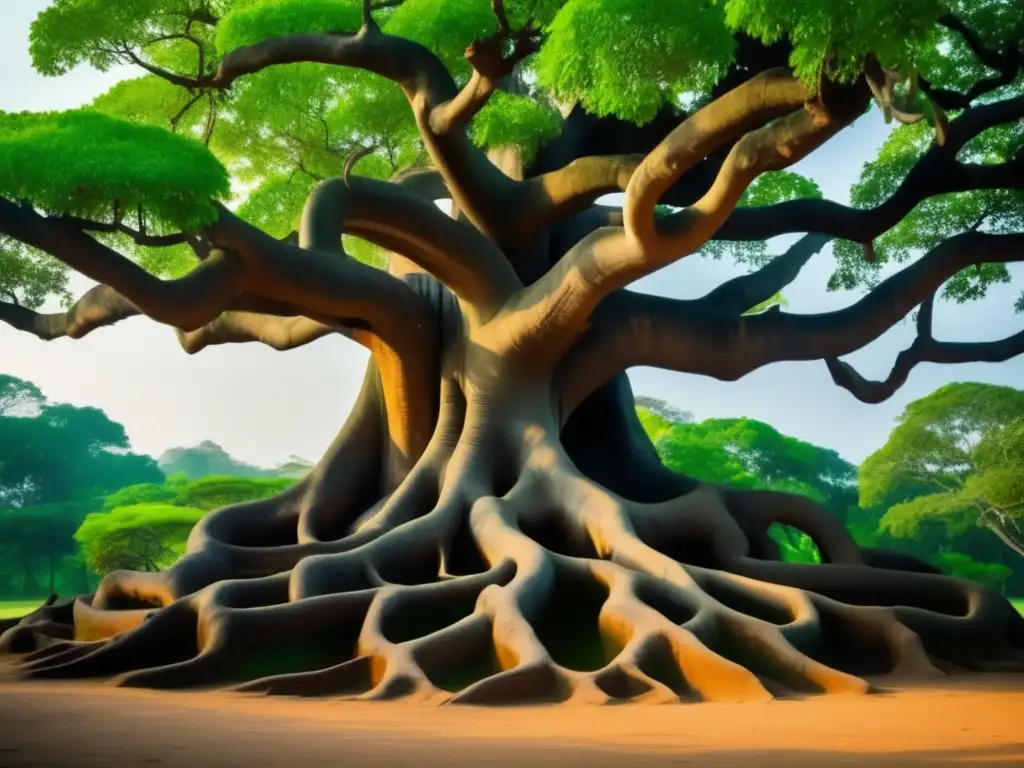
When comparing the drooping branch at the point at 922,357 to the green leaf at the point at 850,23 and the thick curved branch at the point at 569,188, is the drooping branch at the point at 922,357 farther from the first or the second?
the green leaf at the point at 850,23

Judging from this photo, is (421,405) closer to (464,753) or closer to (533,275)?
(533,275)

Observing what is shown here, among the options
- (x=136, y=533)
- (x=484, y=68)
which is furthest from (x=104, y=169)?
(x=136, y=533)

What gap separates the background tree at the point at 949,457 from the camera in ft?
72.2

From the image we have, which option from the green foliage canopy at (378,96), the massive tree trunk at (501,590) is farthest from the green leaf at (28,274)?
the massive tree trunk at (501,590)

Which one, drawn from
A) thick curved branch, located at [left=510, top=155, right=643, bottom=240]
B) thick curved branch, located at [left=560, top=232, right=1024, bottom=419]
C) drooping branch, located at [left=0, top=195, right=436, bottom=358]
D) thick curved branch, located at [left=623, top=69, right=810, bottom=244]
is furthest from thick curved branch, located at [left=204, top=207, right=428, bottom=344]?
thick curved branch, located at [left=623, top=69, right=810, bottom=244]

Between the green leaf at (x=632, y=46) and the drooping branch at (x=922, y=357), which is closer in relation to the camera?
the green leaf at (x=632, y=46)

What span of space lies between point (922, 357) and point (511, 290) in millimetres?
5852

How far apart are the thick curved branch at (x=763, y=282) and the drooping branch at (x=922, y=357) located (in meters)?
1.16

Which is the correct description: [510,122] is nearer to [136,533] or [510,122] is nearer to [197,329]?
[197,329]

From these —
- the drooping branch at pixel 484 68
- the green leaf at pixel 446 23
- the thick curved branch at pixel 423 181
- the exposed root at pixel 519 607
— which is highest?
the green leaf at pixel 446 23

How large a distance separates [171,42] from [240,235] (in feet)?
15.9

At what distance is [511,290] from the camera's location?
35.0 feet

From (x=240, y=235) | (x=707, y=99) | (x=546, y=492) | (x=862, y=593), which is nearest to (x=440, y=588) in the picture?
(x=546, y=492)

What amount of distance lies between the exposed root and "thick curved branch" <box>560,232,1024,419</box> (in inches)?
54.5
